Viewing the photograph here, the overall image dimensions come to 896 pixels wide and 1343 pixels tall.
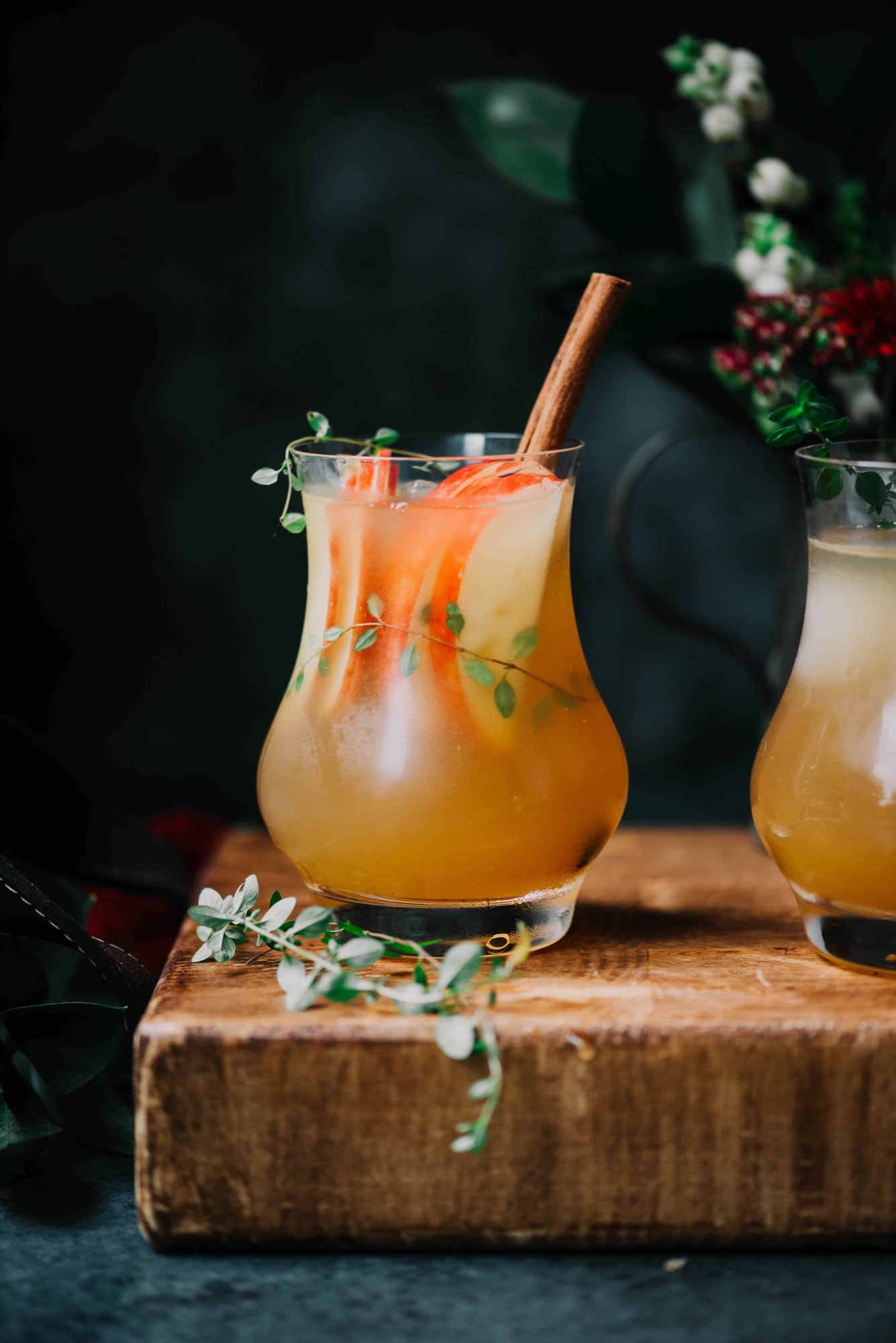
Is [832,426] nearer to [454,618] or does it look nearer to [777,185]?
[454,618]

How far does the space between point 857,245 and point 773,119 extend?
0.49 feet

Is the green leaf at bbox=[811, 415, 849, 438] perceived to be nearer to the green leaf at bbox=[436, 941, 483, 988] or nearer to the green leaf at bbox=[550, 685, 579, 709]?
the green leaf at bbox=[550, 685, 579, 709]

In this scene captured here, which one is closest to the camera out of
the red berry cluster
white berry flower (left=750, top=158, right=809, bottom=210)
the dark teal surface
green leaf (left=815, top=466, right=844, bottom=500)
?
the dark teal surface

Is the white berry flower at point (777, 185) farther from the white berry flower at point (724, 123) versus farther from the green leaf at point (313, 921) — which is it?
the green leaf at point (313, 921)

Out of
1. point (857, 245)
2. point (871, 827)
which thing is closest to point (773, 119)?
point (857, 245)

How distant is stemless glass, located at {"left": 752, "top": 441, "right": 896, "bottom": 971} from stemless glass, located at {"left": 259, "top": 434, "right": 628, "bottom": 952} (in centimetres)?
10

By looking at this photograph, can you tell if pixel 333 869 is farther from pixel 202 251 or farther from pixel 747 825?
pixel 202 251

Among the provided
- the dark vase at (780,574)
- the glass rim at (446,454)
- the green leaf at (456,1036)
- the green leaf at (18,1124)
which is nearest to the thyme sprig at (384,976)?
the green leaf at (456,1036)

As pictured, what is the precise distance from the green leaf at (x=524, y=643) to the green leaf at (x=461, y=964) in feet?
0.53

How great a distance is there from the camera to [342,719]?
2.44 ft

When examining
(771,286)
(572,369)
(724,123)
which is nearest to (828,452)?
(572,369)

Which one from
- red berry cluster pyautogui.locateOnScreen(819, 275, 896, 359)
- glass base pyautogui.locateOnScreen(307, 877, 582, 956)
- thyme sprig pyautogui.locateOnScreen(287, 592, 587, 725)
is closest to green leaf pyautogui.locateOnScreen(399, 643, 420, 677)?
thyme sprig pyautogui.locateOnScreen(287, 592, 587, 725)

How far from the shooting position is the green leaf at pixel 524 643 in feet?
2.43

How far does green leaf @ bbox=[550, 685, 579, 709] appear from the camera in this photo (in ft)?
2.48
